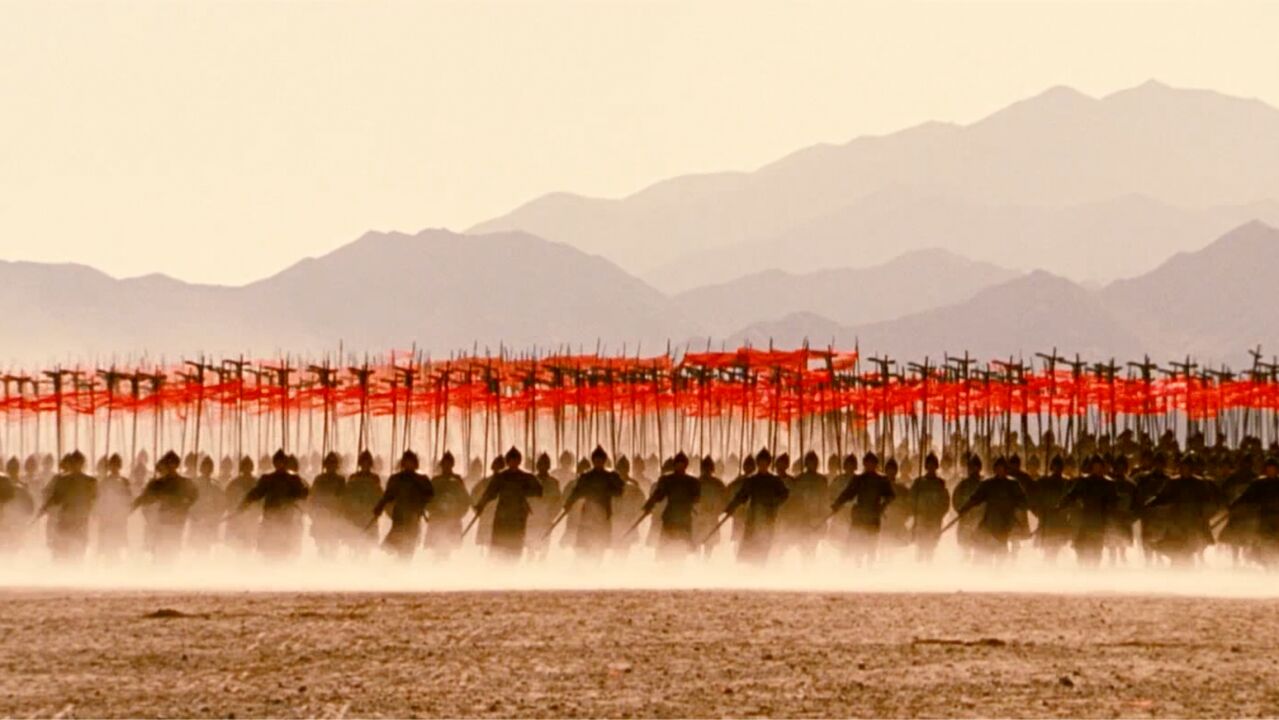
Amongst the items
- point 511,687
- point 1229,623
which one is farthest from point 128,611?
point 1229,623

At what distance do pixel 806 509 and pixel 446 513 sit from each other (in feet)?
17.6

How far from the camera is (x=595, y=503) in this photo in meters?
29.8

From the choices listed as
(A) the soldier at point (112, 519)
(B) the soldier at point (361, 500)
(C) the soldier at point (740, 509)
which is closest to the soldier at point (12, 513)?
(A) the soldier at point (112, 519)

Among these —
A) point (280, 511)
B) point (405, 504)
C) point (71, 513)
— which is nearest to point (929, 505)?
point (405, 504)

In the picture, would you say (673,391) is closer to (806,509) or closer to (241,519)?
(806,509)

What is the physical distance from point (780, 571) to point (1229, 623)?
1076cm

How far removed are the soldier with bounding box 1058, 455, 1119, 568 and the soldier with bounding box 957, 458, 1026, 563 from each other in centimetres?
80

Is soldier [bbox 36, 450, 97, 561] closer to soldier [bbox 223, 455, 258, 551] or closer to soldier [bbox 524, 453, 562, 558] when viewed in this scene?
soldier [bbox 223, 455, 258, 551]

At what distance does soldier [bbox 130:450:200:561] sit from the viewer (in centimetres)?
3017

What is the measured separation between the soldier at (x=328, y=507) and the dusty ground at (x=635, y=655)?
22.7 feet

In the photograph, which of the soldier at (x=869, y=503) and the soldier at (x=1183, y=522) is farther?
the soldier at (x=869, y=503)

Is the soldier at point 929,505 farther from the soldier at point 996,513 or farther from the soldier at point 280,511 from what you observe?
the soldier at point 280,511

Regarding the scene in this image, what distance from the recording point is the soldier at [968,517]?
31.0 metres

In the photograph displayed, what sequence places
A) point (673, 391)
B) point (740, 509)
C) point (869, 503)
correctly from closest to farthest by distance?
point (869, 503), point (740, 509), point (673, 391)
